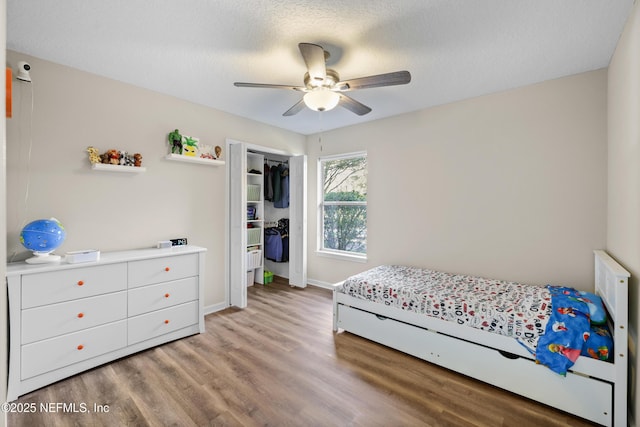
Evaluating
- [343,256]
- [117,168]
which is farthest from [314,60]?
[343,256]

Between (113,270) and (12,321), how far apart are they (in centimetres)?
63

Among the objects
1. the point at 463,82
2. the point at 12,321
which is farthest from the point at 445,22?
A: the point at 12,321

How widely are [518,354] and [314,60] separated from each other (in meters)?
2.47

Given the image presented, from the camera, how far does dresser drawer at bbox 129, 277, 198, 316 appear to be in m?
2.50

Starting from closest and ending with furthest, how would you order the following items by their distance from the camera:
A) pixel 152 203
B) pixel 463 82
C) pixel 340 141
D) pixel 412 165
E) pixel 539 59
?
pixel 539 59 → pixel 463 82 → pixel 152 203 → pixel 412 165 → pixel 340 141

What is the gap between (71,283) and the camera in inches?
85.4

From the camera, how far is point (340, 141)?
14.2 feet

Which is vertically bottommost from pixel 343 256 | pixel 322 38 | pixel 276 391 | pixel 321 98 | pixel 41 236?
pixel 276 391

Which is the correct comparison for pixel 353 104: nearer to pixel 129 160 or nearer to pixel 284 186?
pixel 129 160

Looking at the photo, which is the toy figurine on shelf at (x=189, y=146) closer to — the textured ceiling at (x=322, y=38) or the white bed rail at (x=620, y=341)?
the textured ceiling at (x=322, y=38)

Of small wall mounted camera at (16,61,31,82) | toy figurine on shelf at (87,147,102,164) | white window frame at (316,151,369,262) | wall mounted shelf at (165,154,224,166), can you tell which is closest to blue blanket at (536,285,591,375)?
white window frame at (316,151,369,262)

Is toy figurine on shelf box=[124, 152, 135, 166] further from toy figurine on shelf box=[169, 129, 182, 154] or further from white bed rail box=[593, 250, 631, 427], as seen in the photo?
white bed rail box=[593, 250, 631, 427]

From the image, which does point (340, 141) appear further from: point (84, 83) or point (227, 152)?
point (84, 83)

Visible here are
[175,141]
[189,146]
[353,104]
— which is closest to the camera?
[353,104]
